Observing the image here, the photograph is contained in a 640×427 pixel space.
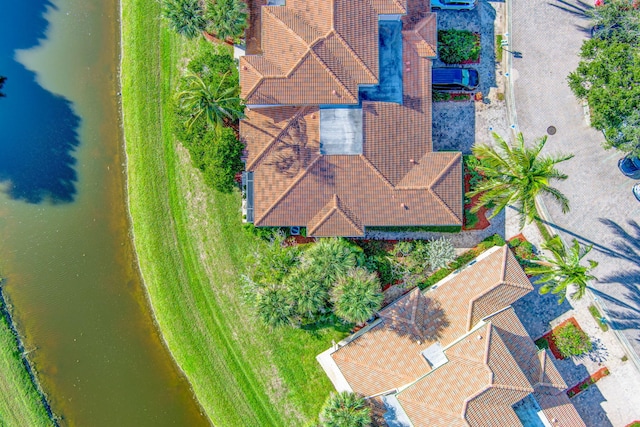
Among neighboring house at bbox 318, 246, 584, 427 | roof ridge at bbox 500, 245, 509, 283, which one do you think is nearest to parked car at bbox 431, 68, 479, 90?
roof ridge at bbox 500, 245, 509, 283

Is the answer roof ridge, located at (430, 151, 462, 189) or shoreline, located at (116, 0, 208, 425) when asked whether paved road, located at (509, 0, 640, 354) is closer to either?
roof ridge, located at (430, 151, 462, 189)

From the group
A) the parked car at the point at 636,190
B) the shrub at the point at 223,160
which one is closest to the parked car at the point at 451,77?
the parked car at the point at 636,190

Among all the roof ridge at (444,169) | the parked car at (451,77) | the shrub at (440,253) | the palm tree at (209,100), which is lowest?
the shrub at (440,253)

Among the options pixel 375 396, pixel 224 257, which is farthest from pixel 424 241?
pixel 224 257

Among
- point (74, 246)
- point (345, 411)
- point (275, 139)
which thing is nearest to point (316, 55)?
point (275, 139)

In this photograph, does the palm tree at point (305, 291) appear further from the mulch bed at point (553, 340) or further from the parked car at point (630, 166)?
the parked car at point (630, 166)
